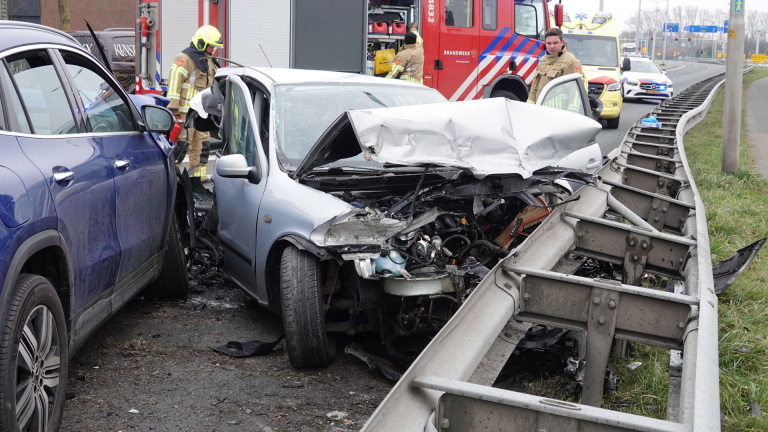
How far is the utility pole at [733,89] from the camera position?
38.4 ft

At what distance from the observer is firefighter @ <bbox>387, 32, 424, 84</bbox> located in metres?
13.6

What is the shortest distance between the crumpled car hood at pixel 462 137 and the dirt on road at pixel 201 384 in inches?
45.6

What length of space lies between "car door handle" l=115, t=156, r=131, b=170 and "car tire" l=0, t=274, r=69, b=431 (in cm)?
113

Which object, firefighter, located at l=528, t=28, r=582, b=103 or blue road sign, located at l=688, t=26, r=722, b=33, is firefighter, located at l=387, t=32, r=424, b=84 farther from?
blue road sign, located at l=688, t=26, r=722, b=33

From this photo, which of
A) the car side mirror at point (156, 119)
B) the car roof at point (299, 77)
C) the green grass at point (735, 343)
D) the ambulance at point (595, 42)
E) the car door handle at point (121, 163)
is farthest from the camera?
the ambulance at point (595, 42)

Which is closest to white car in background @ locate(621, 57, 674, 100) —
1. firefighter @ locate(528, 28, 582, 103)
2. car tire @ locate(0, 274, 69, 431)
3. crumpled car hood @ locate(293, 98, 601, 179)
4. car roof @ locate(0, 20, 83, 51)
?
firefighter @ locate(528, 28, 582, 103)

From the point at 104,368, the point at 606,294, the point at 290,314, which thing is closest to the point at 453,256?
the point at 290,314

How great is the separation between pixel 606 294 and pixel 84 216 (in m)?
2.33

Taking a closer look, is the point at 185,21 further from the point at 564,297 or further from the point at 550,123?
the point at 564,297

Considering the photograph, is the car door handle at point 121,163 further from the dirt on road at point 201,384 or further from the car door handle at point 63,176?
the dirt on road at point 201,384

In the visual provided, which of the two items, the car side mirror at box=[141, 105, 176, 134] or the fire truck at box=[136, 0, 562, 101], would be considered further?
the fire truck at box=[136, 0, 562, 101]

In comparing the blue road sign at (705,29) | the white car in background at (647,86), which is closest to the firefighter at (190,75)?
the white car in background at (647,86)

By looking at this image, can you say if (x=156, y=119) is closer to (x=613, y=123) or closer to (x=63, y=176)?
(x=63, y=176)

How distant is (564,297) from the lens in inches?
147
